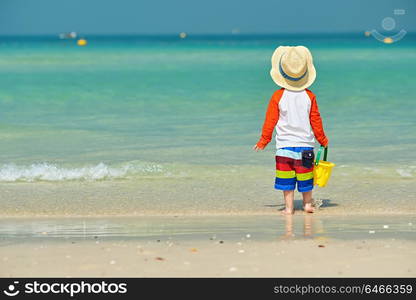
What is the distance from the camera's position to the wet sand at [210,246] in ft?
14.3

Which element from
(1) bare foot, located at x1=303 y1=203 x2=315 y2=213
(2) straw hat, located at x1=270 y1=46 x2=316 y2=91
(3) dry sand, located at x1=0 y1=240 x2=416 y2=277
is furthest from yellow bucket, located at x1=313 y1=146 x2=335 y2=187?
(3) dry sand, located at x1=0 y1=240 x2=416 y2=277

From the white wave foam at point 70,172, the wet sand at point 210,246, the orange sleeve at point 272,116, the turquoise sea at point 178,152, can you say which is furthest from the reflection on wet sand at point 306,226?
the white wave foam at point 70,172

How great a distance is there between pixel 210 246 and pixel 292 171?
1439mm

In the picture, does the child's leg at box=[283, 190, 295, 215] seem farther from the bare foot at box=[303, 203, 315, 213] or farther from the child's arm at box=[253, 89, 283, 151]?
the child's arm at box=[253, 89, 283, 151]

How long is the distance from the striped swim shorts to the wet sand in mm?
252

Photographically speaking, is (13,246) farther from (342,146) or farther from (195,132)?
(195,132)

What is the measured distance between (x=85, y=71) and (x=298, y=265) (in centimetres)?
2741

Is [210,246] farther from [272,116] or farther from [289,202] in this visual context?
[272,116]

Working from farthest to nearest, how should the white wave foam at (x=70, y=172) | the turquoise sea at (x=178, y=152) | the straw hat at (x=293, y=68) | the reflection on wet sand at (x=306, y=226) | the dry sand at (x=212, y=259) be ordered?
the white wave foam at (x=70, y=172) < the turquoise sea at (x=178, y=152) < the straw hat at (x=293, y=68) < the reflection on wet sand at (x=306, y=226) < the dry sand at (x=212, y=259)

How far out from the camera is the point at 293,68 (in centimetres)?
598

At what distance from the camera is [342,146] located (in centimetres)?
1016

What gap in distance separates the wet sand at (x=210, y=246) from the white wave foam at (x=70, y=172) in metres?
1.89

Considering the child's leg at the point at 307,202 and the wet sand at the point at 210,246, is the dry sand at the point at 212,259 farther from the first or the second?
the child's leg at the point at 307,202

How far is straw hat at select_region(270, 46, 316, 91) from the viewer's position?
19.6 feet
